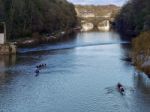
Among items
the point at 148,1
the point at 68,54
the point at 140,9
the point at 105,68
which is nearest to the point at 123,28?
the point at 140,9

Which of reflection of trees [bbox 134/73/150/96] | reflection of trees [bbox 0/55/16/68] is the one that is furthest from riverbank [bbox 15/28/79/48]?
reflection of trees [bbox 134/73/150/96]

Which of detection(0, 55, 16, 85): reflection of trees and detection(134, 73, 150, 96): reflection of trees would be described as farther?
detection(0, 55, 16, 85): reflection of trees

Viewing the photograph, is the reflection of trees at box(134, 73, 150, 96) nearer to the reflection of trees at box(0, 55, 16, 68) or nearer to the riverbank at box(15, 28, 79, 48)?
the reflection of trees at box(0, 55, 16, 68)

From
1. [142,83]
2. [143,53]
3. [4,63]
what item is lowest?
[142,83]

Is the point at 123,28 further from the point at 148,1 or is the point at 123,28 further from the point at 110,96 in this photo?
the point at 110,96

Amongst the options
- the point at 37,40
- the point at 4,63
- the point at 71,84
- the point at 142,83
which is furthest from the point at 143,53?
the point at 37,40

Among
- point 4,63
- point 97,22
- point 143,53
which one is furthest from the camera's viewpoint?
point 97,22

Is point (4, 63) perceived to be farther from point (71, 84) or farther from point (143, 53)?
point (143, 53)

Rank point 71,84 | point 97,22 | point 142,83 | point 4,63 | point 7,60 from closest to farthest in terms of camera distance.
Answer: point 142,83 → point 71,84 → point 4,63 → point 7,60 → point 97,22

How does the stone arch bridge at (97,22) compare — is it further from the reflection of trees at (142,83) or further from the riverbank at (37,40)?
the reflection of trees at (142,83)
